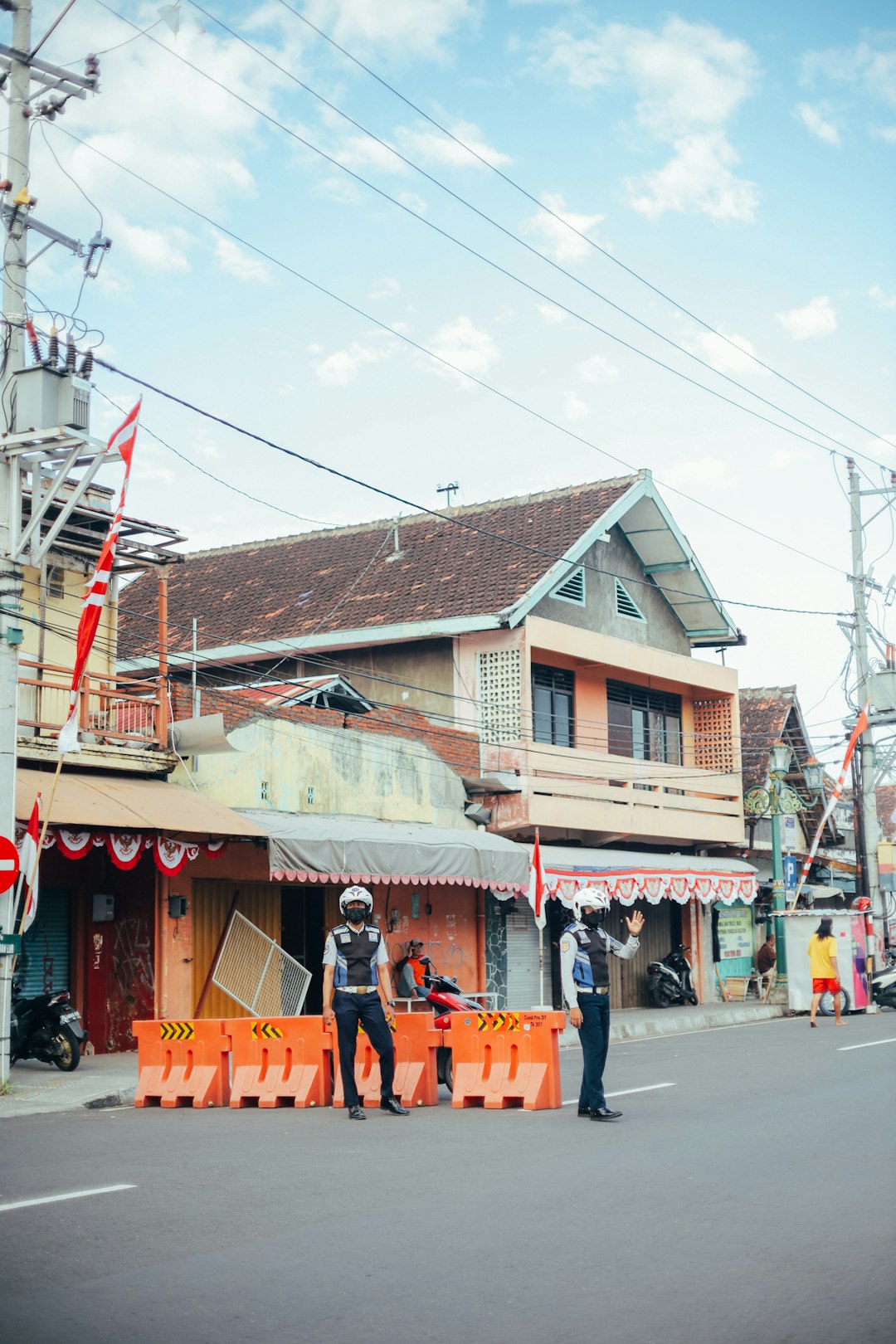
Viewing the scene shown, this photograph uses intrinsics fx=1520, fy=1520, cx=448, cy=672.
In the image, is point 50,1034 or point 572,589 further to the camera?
point 572,589

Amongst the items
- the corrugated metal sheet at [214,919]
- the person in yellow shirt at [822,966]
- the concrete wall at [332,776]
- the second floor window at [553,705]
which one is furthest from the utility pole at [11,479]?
the second floor window at [553,705]

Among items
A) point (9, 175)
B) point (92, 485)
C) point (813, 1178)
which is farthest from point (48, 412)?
point (813, 1178)

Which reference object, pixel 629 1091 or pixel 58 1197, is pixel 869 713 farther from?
pixel 58 1197

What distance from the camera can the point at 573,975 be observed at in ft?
39.0

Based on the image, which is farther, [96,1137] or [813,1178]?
[96,1137]

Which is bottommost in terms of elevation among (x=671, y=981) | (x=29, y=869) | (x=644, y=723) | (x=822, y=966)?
(x=671, y=981)

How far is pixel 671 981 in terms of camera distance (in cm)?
3000

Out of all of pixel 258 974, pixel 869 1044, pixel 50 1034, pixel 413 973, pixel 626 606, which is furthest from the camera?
pixel 626 606

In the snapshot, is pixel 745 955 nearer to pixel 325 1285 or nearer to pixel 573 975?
pixel 573 975

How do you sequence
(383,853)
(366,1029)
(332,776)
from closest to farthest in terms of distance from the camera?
1. (366,1029)
2. (383,853)
3. (332,776)

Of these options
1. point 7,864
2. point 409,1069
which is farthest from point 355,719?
point 409,1069

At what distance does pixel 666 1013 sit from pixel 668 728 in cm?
681

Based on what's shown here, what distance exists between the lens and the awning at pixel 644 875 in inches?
950

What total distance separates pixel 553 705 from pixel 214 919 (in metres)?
9.17
